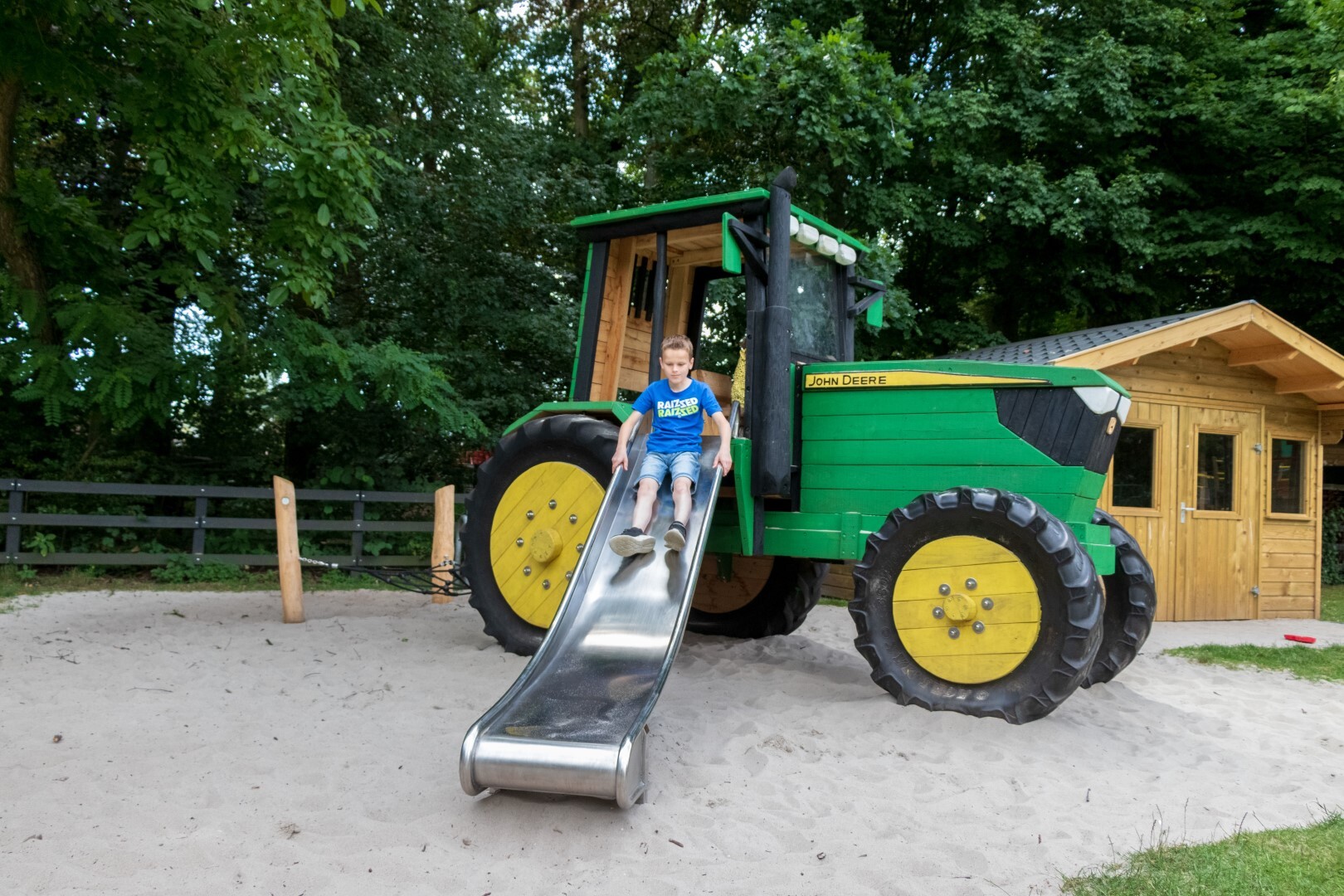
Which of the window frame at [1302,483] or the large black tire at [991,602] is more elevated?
the window frame at [1302,483]

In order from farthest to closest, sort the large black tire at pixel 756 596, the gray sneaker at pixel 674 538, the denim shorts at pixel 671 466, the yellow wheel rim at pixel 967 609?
the large black tire at pixel 756 596
the denim shorts at pixel 671 466
the gray sneaker at pixel 674 538
the yellow wheel rim at pixel 967 609

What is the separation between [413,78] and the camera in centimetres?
1171

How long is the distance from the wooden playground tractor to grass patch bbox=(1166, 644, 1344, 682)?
2.29m

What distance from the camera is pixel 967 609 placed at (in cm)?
449

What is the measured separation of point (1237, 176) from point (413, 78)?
11610 mm

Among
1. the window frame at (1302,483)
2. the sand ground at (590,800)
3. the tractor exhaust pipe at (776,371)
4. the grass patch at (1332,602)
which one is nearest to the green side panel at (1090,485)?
the sand ground at (590,800)

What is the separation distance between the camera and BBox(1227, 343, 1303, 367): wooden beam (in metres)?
9.89

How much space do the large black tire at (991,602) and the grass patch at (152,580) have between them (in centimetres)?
673

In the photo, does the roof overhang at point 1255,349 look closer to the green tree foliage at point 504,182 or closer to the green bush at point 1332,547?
the green tree foliage at point 504,182

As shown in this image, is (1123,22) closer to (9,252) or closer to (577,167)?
(577,167)

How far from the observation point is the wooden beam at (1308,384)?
10188 millimetres

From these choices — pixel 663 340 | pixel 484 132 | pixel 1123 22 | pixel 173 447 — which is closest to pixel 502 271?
pixel 484 132

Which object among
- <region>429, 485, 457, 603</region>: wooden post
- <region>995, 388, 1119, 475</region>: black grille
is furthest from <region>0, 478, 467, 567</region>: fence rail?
<region>995, 388, 1119, 475</region>: black grille

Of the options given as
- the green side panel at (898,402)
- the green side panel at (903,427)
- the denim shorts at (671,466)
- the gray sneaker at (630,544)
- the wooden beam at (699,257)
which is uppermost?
the wooden beam at (699,257)
